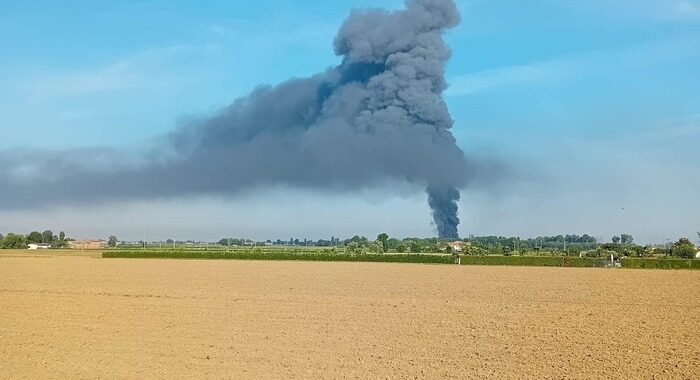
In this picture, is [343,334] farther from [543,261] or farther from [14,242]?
[14,242]

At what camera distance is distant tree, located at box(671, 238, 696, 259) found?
95.4 metres

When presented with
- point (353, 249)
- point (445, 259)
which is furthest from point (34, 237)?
point (445, 259)

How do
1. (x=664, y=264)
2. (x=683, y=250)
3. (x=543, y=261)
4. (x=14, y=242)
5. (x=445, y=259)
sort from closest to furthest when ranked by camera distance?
(x=664, y=264) → (x=543, y=261) → (x=445, y=259) → (x=683, y=250) → (x=14, y=242)

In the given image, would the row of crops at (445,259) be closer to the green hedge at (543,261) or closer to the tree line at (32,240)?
the green hedge at (543,261)

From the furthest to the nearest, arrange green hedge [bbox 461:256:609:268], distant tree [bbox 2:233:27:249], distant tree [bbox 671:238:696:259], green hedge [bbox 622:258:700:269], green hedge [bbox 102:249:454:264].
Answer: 1. distant tree [bbox 2:233:27:249]
2. distant tree [bbox 671:238:696:259]
3. green hedge [bbox 102:249:454:264]
4. green hedge [bbox 461:256:609:268]
5. green hedge [bbox 622:258:700:269]

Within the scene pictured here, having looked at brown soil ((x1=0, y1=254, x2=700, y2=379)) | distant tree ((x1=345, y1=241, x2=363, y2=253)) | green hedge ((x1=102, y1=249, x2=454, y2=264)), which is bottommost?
brown soil ((x1=0, y1=254, x2=700, y2=379))

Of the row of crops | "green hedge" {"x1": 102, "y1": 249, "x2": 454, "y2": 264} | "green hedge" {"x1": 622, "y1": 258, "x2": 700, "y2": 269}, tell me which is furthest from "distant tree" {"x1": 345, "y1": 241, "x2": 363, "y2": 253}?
"green hedge" {"x1": 622, "y1": 258, "x2": 700, "y2": 269}

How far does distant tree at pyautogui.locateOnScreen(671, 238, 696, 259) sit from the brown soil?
221 ft

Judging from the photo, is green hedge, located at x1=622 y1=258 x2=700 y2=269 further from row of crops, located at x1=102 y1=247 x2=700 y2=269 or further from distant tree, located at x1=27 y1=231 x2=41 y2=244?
distant tree, located at x1=27 y1=231 x2=41 y2=244

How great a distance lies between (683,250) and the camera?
96.7m

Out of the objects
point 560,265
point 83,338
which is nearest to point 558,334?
point 83,338

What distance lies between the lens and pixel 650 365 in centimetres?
1465

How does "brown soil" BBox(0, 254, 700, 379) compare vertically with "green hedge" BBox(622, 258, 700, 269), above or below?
below

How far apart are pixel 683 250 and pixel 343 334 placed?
89.6 metres
